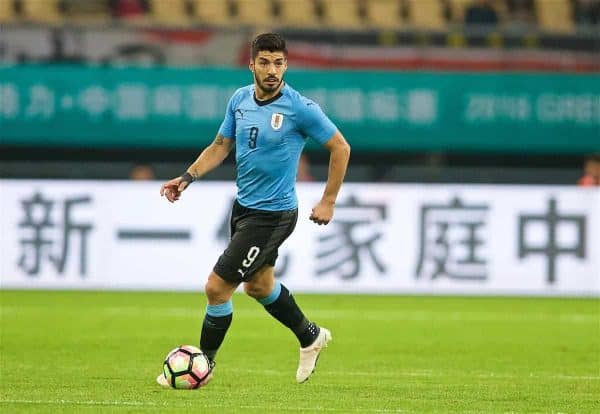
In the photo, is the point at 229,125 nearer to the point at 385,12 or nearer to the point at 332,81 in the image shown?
the point at 332,81

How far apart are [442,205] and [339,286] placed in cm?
174

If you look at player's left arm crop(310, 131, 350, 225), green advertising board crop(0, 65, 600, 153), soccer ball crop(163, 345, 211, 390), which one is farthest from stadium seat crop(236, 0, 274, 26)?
soccer ball crop(163, 345, 211, 390)

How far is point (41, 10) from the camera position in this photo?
2103 centimetres

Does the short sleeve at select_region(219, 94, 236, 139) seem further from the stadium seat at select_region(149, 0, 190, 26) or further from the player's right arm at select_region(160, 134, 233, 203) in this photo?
the stadium seat at select_region(149, 0, 190, 26)

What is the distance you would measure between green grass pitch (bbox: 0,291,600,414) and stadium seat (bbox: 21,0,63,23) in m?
5.81

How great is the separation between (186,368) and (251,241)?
2.97 feet

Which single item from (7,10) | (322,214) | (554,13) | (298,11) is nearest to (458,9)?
(554,13)

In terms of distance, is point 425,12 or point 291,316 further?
point 425,12

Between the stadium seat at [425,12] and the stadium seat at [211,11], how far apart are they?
2997 millimetres

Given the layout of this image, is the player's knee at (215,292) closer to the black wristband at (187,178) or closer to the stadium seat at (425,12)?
the black wristband at (187,178)

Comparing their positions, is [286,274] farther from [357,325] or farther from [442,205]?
[357,325]

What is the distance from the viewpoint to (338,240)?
1695 centimetres

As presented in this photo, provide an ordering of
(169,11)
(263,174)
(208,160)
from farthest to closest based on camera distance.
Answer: (169,11)
(208,160)
(263,174)

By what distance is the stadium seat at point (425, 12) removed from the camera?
21250 millimetres
